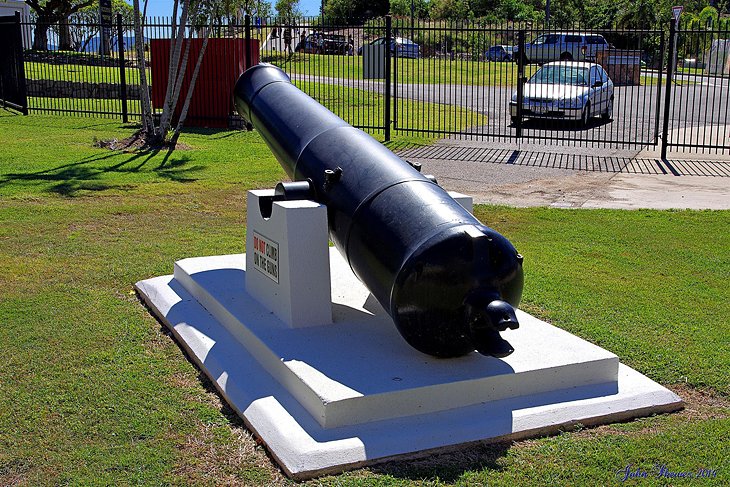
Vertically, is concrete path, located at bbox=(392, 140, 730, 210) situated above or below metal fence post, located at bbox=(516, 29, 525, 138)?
below

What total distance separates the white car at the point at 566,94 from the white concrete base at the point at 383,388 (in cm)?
1320

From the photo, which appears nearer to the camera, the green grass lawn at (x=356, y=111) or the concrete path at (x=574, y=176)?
the concrete path at (x=574, y=176)

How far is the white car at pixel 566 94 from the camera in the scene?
1850 cm

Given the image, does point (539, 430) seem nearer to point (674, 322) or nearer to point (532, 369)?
point (532, 369)

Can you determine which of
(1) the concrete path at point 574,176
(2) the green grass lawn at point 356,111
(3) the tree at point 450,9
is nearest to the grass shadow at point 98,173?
(1) the concrete path at point 574,176

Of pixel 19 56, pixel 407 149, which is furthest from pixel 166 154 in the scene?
pixel 19 56

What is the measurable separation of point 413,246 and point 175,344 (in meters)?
2.01

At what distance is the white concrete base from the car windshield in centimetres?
1467

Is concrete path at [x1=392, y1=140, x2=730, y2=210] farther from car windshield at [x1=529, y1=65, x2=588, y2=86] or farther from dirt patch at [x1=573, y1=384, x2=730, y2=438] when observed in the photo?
dirt patch at [x1=573, y1=384, x2=730, y2=438]

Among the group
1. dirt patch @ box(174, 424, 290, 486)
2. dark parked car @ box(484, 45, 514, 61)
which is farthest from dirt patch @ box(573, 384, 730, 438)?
dark parked car @ box(484, 45, 514, 61)

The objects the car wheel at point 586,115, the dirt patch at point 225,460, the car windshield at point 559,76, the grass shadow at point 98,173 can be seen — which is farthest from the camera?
the car windshield at point 559,76

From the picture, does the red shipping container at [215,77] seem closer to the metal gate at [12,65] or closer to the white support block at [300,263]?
the metal gate at [12,65]

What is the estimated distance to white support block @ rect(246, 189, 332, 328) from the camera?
528 cm

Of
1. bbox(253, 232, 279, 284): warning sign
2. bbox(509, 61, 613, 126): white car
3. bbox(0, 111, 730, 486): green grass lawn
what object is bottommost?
bbox(0, 111, 730, 486): green grass lawn
